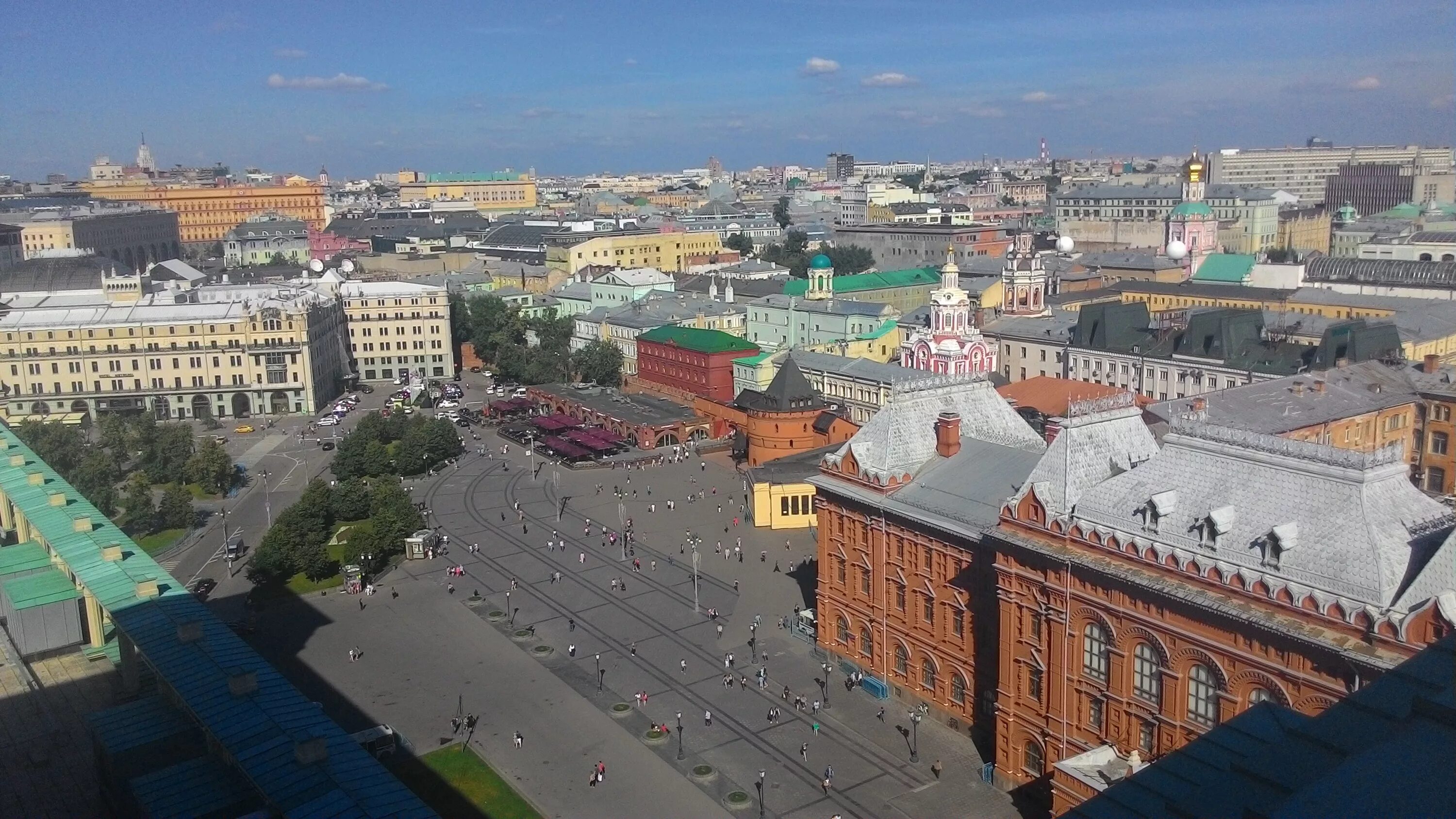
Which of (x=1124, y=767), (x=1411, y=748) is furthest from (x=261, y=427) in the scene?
(x=1411, y=748)

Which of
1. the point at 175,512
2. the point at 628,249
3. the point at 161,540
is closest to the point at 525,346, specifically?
the point at 628,249

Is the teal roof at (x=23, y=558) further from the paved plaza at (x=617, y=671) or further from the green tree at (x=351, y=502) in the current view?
the green tree at (x=351, y=502)

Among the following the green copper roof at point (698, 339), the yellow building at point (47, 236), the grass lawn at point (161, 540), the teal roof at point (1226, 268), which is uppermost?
the yellow building at point (47, 236)

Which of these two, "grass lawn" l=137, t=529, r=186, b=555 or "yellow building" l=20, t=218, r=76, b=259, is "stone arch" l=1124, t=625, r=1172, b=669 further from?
"yellow building" l=20, t=218, r=76, b=259

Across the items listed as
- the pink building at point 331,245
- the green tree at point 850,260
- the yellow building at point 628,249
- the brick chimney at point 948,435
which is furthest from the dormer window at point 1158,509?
the pink building at point 331,245

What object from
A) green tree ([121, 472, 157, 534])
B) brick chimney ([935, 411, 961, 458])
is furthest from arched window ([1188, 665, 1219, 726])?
green tree ([121, 472, 157, 534])

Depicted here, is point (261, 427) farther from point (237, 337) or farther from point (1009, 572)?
point (1009, 572)
